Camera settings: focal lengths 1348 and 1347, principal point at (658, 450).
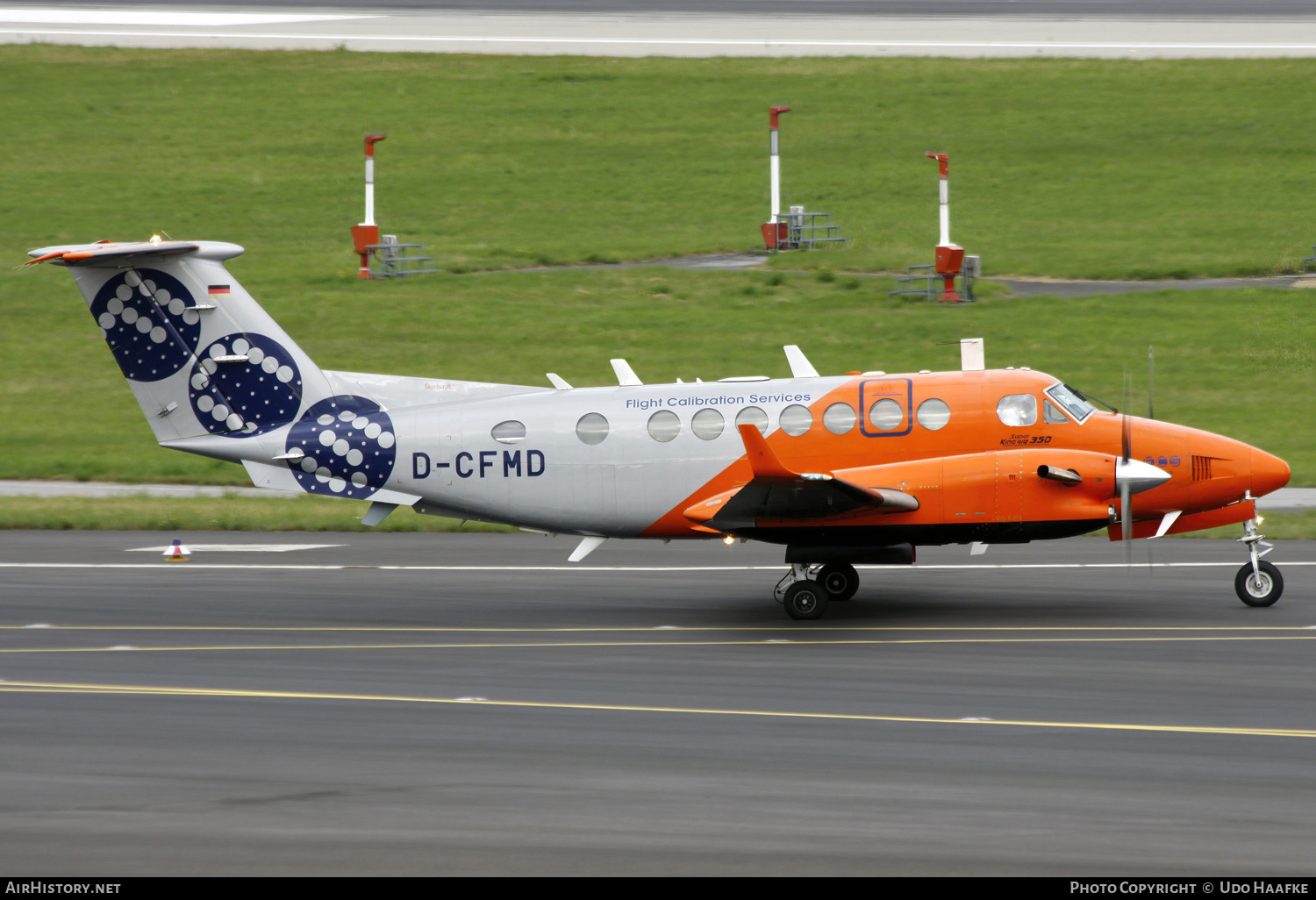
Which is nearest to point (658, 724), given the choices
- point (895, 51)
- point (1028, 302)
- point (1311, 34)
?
point (1028, 302)

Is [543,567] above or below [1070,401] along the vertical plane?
below

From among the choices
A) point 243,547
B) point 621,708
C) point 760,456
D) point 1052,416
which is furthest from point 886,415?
point 243,547

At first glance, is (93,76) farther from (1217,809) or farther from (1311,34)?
(1217,809)

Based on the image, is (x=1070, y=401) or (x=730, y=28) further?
(x=730, y=28)

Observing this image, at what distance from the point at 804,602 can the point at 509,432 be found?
145 inches

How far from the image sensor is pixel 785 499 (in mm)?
13664

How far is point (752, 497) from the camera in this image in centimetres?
→ 1361

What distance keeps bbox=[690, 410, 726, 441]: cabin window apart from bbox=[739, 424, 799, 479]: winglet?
142cm

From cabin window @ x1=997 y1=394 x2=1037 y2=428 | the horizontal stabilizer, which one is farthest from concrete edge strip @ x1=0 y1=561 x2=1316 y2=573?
the horizontal stabilizer

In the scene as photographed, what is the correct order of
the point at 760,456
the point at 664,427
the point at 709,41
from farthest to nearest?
the point at 709,41 < the point at 664,427 < the point at 760,456

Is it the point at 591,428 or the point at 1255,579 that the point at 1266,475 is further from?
the point at 591,428

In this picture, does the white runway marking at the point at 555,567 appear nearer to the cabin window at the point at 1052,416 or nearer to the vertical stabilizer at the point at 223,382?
the vertical stabilizer at the point at 223,382

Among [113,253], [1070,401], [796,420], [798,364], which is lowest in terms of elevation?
[796,420]

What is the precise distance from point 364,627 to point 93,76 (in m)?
44.6
